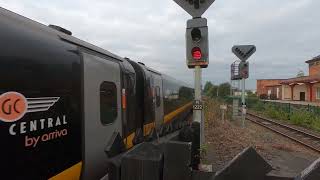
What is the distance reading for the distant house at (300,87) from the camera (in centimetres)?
5181

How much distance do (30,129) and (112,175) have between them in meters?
1.82

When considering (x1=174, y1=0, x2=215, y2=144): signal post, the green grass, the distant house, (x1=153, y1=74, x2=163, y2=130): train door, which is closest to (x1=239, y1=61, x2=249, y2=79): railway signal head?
(x1=153, y1=74, x2=163, y2=130): train door

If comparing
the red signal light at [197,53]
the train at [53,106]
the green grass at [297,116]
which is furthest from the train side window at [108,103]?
the green grass at [297,116]

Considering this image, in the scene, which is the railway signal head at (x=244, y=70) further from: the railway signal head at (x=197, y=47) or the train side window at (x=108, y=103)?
the train side window at (x=108, y=103)

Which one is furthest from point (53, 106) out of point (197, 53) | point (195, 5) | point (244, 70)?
point (244, 70)

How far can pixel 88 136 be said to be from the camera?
5.25m

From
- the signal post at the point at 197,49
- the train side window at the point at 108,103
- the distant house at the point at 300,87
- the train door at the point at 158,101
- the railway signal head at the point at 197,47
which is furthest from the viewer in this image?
the distant house at the point at 300,87

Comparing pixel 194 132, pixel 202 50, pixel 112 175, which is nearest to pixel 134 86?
pixel 202 50

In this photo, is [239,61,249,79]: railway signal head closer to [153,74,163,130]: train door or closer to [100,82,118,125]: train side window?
[153,74,163,130]: train door

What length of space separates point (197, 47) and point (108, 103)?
2015 millimetres

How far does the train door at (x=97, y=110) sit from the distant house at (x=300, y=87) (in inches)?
1747

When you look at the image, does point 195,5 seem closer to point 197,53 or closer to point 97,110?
point 197,53

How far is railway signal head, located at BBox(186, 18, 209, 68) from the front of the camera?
683cm

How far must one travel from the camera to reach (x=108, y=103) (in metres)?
6.45
